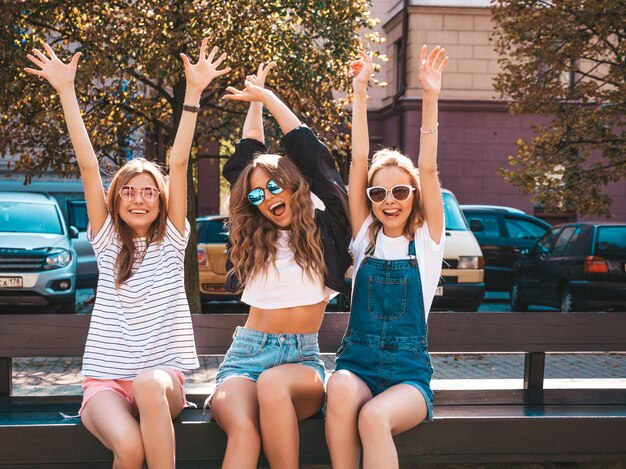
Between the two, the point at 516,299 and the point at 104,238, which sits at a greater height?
the point at 104,238

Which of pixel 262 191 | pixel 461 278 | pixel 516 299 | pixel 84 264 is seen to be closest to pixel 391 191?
pixel 262 191

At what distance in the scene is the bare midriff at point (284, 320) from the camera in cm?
429

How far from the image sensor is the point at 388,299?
4.28 meters

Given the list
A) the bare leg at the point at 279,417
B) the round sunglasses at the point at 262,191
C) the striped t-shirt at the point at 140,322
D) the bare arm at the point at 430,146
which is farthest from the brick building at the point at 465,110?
the bare leg at the point at 279,417

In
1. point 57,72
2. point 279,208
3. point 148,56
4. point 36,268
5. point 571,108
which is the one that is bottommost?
point 36,268

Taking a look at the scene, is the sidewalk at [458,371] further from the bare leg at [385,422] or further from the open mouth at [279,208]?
the bare leg at [385,422]

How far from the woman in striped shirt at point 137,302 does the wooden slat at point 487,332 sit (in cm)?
79

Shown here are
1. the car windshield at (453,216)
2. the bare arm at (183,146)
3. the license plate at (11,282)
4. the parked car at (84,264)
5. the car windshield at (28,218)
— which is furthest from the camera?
the parked car at (84,264)

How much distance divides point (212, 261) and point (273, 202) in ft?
30.3

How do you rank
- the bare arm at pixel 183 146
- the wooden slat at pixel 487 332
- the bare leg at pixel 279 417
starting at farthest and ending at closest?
the wooden slat at pixel 487 332 < the bare arm at pixel 183 146 < the bare leg at pixel 279 417

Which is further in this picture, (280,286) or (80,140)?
(80,140)

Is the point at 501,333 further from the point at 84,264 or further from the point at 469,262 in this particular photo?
the point at 84,264

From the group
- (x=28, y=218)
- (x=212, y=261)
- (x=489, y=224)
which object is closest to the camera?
(x=28, y=218)

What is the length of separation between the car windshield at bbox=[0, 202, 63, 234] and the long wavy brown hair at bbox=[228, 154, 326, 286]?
29.3ft
